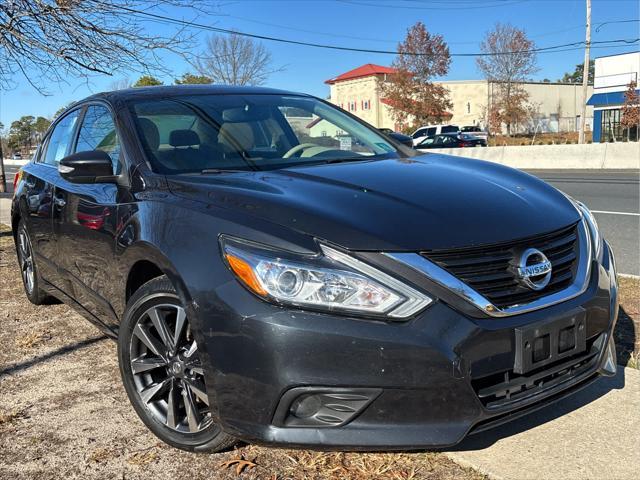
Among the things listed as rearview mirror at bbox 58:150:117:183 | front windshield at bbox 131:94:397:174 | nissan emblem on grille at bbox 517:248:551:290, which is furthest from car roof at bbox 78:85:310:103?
nissan emblem on grille at bbox 517:248:551:290

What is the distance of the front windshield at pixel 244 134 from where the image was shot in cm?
317

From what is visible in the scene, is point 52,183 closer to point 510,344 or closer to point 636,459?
point 510,344

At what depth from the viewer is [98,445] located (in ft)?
9.28

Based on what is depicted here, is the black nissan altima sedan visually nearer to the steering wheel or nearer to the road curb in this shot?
the steering wheel

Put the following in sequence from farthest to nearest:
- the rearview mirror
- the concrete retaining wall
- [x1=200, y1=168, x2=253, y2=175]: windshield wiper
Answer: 1. the concrete retaining wall
2. the rearview mirror
3. [x1=200, y1=168, x2=253, y2=175]: windshield wiper

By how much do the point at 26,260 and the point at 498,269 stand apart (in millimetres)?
4371

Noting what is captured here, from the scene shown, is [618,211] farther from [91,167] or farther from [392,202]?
[91,167]

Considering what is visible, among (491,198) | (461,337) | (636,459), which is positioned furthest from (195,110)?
(636,459)

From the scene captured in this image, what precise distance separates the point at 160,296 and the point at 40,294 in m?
2.96

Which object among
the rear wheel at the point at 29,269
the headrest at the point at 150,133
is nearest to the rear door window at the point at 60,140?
the rear wheel at the point at 29,269

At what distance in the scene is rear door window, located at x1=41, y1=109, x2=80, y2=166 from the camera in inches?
173

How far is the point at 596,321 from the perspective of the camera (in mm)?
2496

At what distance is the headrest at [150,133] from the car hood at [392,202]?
443mm

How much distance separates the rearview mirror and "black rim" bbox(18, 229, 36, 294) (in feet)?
6.86
